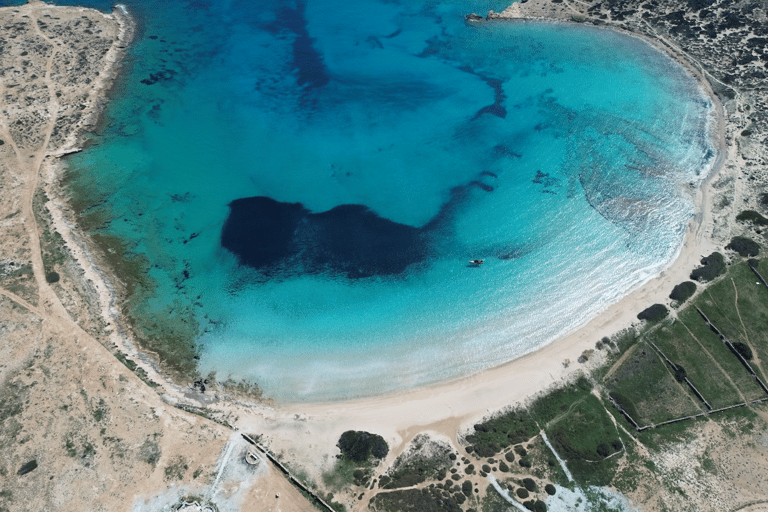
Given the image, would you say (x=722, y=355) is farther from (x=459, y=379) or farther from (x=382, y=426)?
(x=382, y=426)

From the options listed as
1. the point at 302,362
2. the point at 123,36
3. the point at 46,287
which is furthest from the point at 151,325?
the point at 123,36

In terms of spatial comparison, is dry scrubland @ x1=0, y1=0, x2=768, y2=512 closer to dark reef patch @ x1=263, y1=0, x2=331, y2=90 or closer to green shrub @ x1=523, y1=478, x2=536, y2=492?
green shrub @ x1=523, y1=478, x2=536, y2=492

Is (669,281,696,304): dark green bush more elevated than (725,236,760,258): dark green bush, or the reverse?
(725,236,760,258): dark green bush

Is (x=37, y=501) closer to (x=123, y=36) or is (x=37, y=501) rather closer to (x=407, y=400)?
(x=407, y=400)

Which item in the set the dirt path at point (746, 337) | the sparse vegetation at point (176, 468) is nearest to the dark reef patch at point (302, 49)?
A: the sparse vegetation at point (176, 468)

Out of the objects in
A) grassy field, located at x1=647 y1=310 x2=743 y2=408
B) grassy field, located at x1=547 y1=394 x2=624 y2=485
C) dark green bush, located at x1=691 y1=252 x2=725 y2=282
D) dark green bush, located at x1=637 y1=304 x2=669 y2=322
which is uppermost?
dark green bush, located at x1=691 y1=252 x2=725 y2=282

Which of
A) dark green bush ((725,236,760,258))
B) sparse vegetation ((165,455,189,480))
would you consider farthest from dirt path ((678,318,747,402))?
sparse vegetation ((165,455,189,480))
